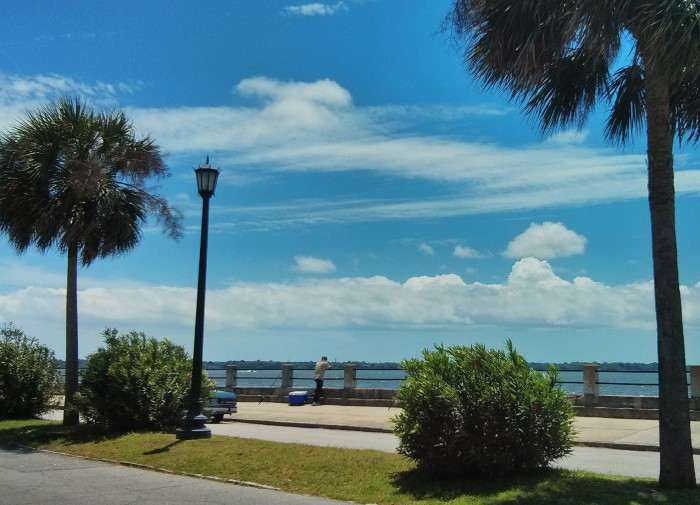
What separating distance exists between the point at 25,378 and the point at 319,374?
9.27 meters

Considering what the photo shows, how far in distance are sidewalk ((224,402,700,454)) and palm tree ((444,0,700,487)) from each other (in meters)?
2.41

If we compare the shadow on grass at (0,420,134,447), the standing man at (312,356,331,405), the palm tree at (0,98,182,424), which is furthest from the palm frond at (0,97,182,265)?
the standing man at (312,356,331,405)

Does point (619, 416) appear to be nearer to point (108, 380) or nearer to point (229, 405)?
point (229, 405)

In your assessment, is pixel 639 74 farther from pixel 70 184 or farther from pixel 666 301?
pixel 70 184

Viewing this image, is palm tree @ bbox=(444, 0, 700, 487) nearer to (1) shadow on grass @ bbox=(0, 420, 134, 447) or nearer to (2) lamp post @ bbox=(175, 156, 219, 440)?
(2) lamp post @ bbox=(175, 156, 219, 440)

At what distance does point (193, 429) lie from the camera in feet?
40.6

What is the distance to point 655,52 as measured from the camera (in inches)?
299

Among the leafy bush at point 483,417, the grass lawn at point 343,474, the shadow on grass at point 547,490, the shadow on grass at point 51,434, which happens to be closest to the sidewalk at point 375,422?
the grass lawn at point 343,474

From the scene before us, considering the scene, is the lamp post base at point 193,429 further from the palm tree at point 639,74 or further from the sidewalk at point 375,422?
the palm tree at point 639,74

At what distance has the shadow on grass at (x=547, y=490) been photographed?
6.95m

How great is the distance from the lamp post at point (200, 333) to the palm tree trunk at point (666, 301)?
8.09 metres

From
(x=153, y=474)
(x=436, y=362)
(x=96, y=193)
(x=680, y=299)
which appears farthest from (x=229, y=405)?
(x=680, y=299)

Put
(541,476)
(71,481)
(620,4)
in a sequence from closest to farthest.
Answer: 1. (620,4)
2. (541,476)
3. (71,481)

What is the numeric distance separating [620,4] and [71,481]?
374 inches
